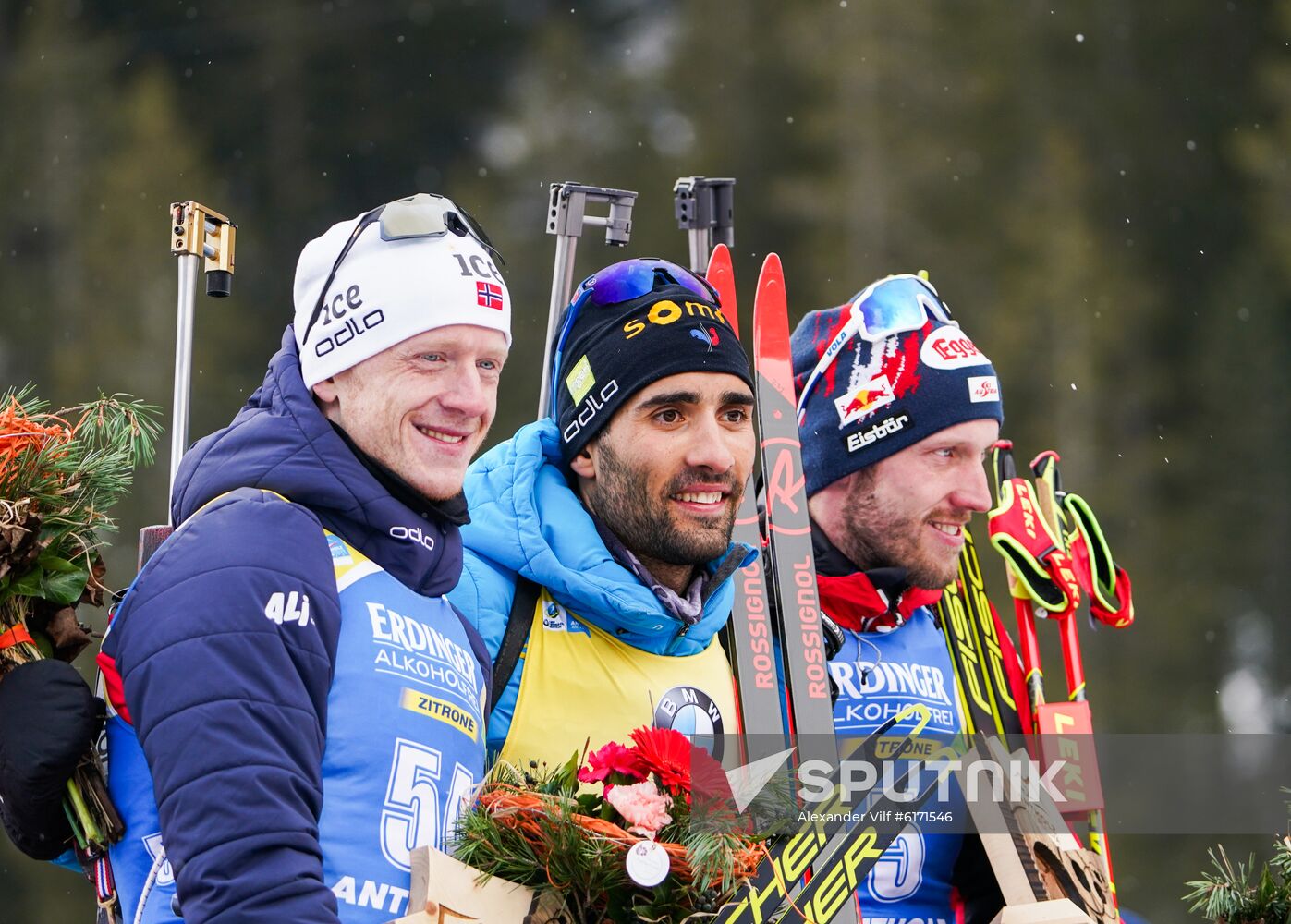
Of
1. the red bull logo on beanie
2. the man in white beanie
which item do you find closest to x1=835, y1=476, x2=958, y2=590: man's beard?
the red bull logo on beanie

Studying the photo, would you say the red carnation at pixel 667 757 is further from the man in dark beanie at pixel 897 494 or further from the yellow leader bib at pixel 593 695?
the man in dark beanie at pixel 897 494

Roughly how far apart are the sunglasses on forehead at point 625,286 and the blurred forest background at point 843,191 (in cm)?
933

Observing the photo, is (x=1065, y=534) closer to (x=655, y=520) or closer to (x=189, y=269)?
(x=655, y=520)

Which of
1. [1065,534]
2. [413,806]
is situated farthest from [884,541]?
[413,806]

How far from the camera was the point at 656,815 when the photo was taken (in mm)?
2189

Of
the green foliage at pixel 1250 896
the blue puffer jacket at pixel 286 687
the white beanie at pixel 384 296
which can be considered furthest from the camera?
the green foliage at pixel 1250 896

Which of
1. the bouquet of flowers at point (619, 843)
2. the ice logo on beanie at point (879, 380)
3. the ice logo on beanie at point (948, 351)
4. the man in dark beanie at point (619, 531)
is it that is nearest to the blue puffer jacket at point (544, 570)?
the man in dark beanie at point (619, 531)

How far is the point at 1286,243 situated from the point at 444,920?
1351 centimetres

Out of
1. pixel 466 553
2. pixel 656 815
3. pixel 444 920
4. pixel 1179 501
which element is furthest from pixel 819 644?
pixel 1179 501

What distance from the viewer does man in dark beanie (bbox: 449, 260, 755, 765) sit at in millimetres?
2850

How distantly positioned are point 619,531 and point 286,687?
3.45ft

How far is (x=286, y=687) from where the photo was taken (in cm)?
208

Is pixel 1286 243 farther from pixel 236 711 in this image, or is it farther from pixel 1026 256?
pixel 236 711

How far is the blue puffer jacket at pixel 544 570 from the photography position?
2.85m
